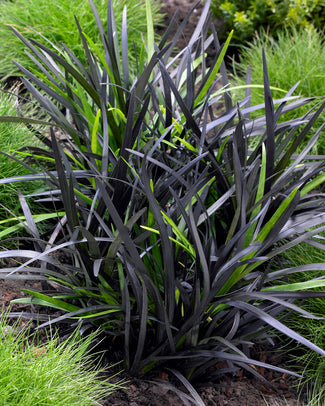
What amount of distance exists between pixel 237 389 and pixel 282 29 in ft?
11.8

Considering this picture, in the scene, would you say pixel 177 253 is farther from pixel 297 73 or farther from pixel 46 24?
pixel 46 24

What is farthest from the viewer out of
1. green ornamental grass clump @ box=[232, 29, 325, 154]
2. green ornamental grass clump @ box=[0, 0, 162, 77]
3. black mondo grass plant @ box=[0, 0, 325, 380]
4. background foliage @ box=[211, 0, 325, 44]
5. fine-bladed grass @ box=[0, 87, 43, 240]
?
background foliage @ box=[211, 0, 325, 44]

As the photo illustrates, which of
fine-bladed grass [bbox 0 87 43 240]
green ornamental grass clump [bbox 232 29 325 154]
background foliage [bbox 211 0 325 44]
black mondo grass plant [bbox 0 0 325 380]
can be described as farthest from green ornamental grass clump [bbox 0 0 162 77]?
black mondo grass plant [bbox 0 0 325 380]

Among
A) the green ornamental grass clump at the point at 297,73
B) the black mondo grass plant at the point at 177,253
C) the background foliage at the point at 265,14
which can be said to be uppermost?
the background foliage at the point at 265,14

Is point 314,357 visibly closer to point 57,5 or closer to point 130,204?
point 130,204

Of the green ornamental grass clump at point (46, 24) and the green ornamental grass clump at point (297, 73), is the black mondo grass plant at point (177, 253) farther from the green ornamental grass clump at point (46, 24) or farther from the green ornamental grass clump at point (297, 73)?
the green ornamental grass clump at point (46, 24)

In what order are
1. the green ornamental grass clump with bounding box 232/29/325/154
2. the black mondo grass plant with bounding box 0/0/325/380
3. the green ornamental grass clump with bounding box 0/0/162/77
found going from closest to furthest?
1. the black mondo grass plant with bounding box 0/0/325/380
2. the green ornamental grass clump with bounding box 232/29/325/154
3. the green ornamental grass clump with bounding box 0/0/162/77

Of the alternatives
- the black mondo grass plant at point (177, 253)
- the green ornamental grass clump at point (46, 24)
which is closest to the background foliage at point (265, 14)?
the green ornamental grass clump at point (46, 24)

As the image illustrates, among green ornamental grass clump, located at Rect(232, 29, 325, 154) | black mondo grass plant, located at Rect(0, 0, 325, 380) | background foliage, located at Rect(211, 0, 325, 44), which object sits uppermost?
background foliage, located at Rect(211, 0, 325, 44)

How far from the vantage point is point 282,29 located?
4.53 meters

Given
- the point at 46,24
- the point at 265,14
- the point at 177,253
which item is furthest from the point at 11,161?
the point at 265,14

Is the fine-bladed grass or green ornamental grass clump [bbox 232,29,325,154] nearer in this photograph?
the fine-bladed grass

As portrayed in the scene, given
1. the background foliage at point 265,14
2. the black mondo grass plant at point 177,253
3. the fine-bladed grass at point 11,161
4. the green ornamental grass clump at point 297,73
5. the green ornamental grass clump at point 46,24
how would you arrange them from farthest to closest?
1. the background foliage at point 265,14
2. the green ornamental grass clump at point 46,24
3. the green ornamental grass clump at point 297,73
4. the fine-bladed grass at point 11,161
5. the black mondo grass plant at point 177,253

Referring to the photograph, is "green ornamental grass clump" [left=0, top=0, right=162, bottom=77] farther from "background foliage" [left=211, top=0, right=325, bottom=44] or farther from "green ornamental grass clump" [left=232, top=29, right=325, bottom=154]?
"green ornamental grass clump" [left=232, top=29, right=325, bottom=154]
